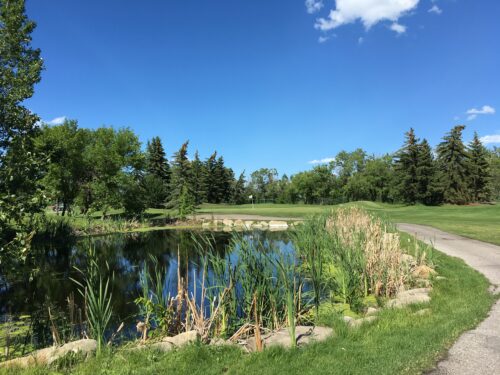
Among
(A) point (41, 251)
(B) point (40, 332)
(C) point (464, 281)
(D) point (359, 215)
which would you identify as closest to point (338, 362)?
(C) point (464, 281)

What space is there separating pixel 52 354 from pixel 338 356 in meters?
3.56

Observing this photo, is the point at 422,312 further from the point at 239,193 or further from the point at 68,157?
the point at 239,193

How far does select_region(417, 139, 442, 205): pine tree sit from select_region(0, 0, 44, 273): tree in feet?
158

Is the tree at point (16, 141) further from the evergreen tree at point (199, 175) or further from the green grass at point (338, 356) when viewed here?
the evergreen tree at point (199, 175)

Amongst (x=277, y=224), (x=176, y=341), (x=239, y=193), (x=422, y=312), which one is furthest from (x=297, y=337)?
(x=239, y=193)

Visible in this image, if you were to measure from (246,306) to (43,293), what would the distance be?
717 centimetres

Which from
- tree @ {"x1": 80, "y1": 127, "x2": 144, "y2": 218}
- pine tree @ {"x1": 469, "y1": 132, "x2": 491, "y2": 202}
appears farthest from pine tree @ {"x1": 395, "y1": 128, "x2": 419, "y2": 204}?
tree @ {"x1": 80, "y1": 127, "x2": 144, "y2": 218}

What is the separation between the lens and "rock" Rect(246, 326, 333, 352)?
4.73 m

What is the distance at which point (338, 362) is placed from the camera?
4094 millimetres

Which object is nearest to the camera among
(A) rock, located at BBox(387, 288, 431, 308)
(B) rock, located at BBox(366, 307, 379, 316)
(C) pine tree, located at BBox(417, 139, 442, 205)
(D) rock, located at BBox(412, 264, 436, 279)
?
(B) rock, located at BBox(366, 307, 379, 316)

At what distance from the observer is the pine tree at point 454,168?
162 feet

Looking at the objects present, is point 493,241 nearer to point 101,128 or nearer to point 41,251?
point 41,251

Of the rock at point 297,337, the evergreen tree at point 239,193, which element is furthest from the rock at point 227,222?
the evergreen tree at point 239,193

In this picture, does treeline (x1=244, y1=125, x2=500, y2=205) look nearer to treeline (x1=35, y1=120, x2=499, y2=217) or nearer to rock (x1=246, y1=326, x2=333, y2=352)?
treeline (x1=35, y1=120, x2=499, y2=217)
